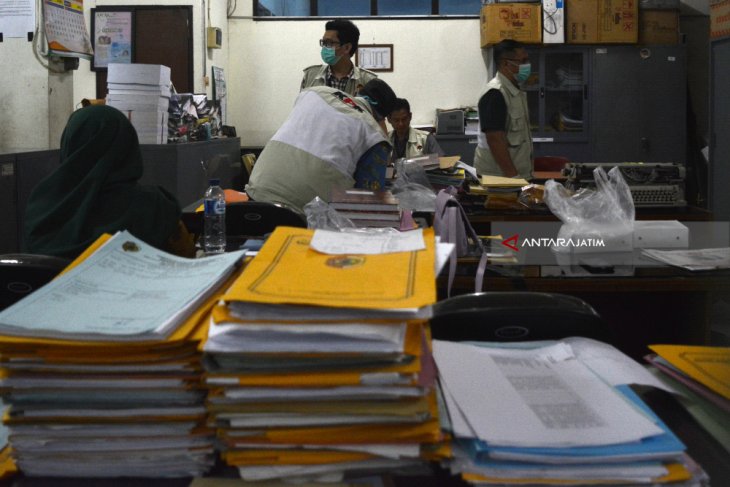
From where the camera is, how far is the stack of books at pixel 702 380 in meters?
0.90

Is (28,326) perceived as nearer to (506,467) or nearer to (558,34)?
(506,467)

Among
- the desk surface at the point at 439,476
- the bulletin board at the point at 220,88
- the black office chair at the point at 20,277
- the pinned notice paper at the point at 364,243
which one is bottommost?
the desk surface at the point at 439,476

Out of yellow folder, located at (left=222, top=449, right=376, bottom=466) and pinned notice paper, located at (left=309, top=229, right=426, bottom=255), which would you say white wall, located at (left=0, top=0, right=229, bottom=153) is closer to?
pinned notice paper, located at (left=309, top=229, right=426, bottom=255)

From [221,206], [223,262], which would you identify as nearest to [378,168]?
[221,206]

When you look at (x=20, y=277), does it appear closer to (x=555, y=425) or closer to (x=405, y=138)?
(x=555, y=425)

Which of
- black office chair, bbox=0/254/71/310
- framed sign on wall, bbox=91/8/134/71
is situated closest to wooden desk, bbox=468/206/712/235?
black office chair, bbox=0/254/71/310

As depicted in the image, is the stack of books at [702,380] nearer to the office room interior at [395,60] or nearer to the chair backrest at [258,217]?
the chair backrest at [258,217]

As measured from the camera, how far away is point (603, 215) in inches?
91.3

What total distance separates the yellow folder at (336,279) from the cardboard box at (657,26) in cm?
668

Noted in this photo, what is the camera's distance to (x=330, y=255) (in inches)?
35.3

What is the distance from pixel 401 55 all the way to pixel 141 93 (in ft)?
11.4

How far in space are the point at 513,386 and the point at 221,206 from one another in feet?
5.47

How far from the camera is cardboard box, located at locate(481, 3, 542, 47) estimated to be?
261 inches

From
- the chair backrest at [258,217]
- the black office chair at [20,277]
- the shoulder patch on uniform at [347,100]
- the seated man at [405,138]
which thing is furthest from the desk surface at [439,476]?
the seated man at [405,138]
